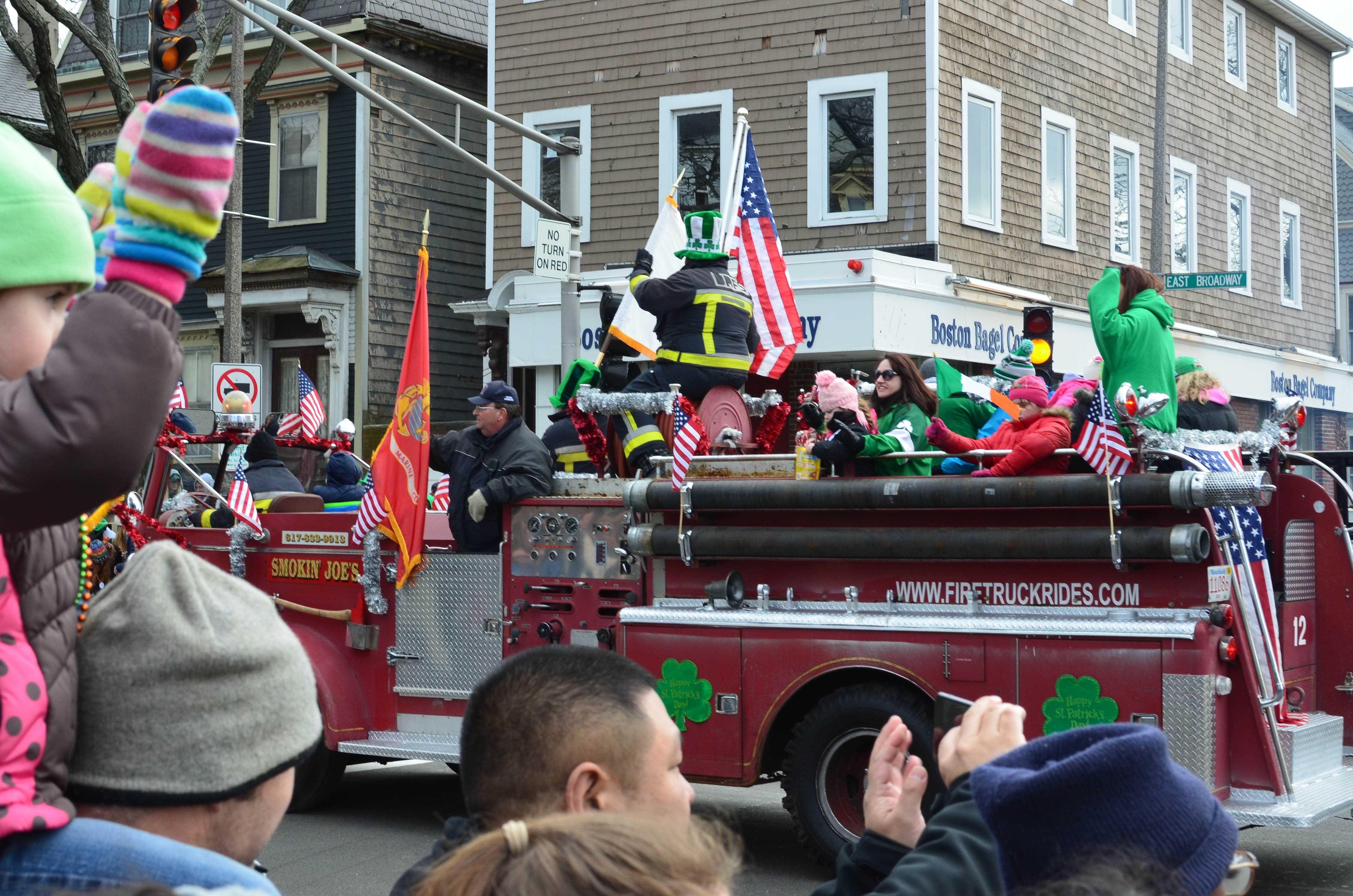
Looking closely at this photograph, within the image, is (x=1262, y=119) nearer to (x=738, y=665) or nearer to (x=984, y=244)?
(x=984, y=244)

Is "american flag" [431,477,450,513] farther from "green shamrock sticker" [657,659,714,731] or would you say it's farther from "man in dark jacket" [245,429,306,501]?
"green shamrock sticker" [657,659,714,731]

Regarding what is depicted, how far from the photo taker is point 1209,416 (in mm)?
8367

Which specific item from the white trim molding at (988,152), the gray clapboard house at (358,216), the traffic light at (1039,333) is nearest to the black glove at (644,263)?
the traffic light at (1039,333)

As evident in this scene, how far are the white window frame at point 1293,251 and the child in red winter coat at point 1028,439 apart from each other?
69.9 ft

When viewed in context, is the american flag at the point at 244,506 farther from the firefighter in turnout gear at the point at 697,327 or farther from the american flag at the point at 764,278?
the american flag at the point at 764,278

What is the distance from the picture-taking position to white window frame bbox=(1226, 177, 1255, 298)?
24797 millimetres

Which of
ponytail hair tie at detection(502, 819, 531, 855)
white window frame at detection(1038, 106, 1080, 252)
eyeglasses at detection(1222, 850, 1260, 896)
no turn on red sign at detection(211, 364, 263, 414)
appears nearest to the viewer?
ponytail hair tie at detection(502, 819, 531, 855)

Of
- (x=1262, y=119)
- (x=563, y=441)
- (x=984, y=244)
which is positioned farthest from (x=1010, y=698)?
(x=1262, y=119)

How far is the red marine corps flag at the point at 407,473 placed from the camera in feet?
27.0

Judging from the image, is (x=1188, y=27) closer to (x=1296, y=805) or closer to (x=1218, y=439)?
(x=1218, y=439)

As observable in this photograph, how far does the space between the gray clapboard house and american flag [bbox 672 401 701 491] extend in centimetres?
1512

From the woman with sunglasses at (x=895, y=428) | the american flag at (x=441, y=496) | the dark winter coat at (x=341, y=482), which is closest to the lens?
the woman with sunglasses at (x=895, y=428)

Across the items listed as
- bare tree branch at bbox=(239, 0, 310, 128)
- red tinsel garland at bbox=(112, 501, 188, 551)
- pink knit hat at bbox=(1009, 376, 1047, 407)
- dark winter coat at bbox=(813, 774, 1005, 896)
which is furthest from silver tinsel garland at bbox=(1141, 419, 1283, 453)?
bare tree branch at bbox=(239, 0, 310, 128)

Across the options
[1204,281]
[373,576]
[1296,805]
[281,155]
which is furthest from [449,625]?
[281,155]
